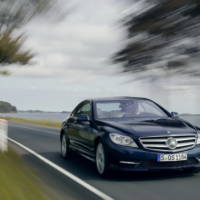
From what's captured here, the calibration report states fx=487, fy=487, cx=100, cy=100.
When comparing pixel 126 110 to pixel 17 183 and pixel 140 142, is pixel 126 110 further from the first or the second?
pixel 17 183

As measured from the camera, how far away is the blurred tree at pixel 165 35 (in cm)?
321

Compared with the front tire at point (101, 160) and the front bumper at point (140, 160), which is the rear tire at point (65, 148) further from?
the front bumper at point (140, 160)

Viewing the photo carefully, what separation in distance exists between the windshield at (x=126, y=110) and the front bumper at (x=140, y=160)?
4.62 ft

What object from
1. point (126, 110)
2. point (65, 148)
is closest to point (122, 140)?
point (126, 110)

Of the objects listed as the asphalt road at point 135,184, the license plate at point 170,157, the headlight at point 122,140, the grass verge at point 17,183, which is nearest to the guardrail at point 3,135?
the asphalt road at point 135,184

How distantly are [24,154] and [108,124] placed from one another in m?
5.36

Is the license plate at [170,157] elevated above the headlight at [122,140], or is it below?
below

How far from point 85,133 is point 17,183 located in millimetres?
5130

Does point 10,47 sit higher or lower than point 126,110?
higher

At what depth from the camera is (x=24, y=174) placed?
19.6 ft

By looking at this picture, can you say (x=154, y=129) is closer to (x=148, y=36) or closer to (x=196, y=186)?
(x=196, y=186)

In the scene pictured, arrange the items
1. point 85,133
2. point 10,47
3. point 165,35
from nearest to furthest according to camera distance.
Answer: point 165,35
point 10,47
point 85,133

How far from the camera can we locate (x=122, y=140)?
859 cm

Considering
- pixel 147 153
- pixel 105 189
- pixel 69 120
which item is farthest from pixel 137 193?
pixel 69 120
